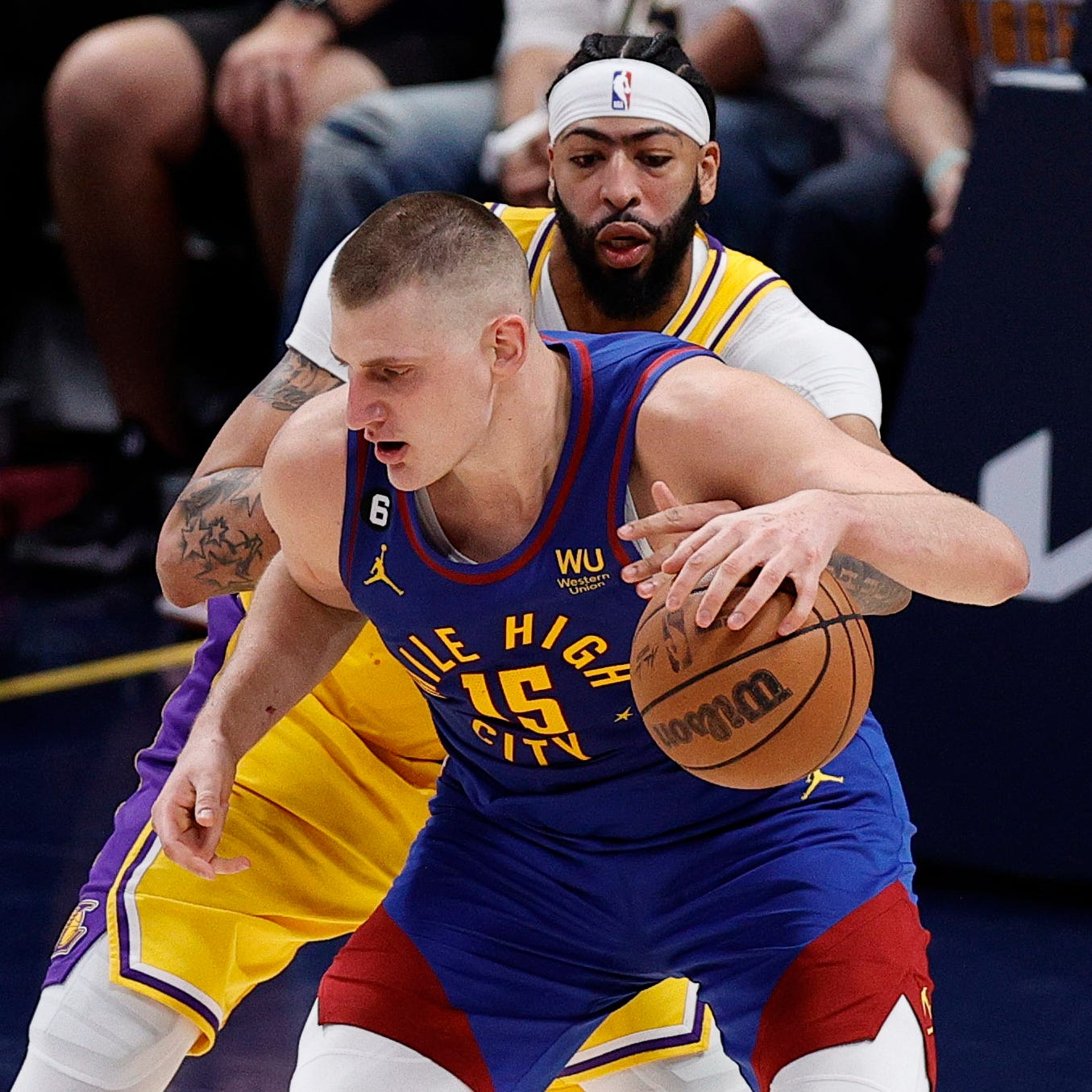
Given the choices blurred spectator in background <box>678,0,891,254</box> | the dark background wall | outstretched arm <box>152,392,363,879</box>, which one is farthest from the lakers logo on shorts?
blurred spectator in background <box>678,0,891,254</box>

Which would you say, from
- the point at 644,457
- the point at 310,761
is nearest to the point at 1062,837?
the point at 310,761

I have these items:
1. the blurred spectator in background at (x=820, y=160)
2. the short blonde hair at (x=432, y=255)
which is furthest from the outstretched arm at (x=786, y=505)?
the blurred spectator in background at (x=820, y=160)

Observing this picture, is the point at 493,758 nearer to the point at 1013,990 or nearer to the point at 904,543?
the point at 904,543

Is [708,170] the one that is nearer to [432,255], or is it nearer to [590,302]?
[590,302]

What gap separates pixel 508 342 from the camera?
9.70ft

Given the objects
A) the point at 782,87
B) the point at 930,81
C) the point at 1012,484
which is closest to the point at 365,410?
the point at 1012,484

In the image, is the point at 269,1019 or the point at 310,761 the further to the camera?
the point at 269,1019

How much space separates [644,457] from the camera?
2.97 meters

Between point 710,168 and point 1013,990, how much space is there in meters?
1.97

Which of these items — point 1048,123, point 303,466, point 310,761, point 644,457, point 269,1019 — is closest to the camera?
point 644,457

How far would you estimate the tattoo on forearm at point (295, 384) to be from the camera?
3.90 meters

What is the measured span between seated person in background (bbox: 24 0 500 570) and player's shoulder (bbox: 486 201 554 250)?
3.38 metres

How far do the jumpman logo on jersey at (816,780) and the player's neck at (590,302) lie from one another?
98 centimetres

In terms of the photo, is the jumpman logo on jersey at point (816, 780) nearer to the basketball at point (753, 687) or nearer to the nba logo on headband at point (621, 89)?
the basketball at point (753, 687)
